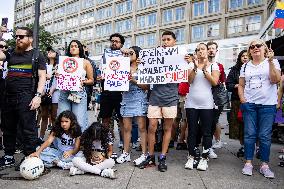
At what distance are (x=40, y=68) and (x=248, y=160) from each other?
3222 mm

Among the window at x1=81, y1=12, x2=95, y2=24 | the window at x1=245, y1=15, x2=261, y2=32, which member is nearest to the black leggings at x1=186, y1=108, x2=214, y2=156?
the window at x1=245, y1=15, x2=261, y2=32

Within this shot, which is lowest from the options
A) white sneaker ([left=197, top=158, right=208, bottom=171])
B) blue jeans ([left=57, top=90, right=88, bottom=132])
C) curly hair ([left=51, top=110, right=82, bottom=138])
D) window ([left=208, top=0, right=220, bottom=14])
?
white sneaker ([left=197, top=158, right=208, bottom=171])

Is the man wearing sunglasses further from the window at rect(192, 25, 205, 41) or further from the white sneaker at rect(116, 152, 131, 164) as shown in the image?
the window at rect(192, 25, 205, 41)

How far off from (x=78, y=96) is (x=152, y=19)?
4322 cm

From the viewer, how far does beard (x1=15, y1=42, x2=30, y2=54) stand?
459 centimetres

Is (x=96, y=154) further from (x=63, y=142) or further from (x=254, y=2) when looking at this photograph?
(x=254, y=2)

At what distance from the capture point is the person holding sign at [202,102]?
4.97 metres

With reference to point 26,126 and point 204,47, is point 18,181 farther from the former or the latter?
point 204,47

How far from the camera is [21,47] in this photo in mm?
4621

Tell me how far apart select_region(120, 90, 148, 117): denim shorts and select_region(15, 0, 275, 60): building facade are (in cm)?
2660

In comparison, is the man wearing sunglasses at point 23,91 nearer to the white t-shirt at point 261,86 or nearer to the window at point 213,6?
the white t-shirt at point 261,86

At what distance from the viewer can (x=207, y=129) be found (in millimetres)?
4992

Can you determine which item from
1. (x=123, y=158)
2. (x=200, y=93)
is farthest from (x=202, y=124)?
(x=123, y=158)

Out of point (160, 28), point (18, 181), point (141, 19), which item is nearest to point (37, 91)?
point (18, 181)
